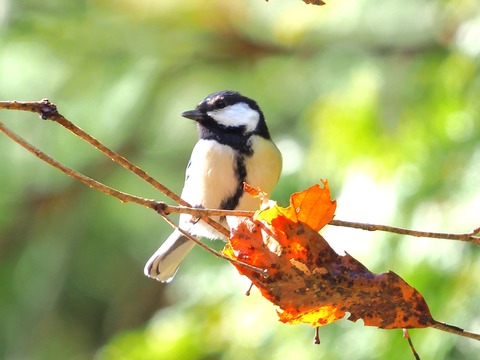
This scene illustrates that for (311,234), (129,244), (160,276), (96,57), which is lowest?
(311,234)

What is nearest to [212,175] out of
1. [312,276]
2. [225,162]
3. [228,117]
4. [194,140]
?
[225,162]

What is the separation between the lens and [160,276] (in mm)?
2793

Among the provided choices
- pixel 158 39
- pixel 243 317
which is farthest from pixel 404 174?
pixel 158 39

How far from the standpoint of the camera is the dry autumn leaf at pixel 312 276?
4.59 ft

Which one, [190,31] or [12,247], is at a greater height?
[190,31]

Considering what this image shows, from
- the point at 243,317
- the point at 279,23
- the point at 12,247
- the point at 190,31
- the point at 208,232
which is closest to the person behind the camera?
the point at 208,232

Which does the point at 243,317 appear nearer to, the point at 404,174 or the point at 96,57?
the point at 404,174

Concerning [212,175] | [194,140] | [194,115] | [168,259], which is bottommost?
[168,259]

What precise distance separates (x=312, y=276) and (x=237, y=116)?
1370mm

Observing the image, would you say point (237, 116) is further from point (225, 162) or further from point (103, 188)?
point (103, 188)

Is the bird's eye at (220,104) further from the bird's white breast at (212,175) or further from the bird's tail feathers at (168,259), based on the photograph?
the bird's tail feathers at (168,259)

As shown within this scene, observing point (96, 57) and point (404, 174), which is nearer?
point (404, 174)

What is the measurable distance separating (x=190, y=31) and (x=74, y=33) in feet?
1.66

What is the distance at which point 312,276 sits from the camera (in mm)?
1405
